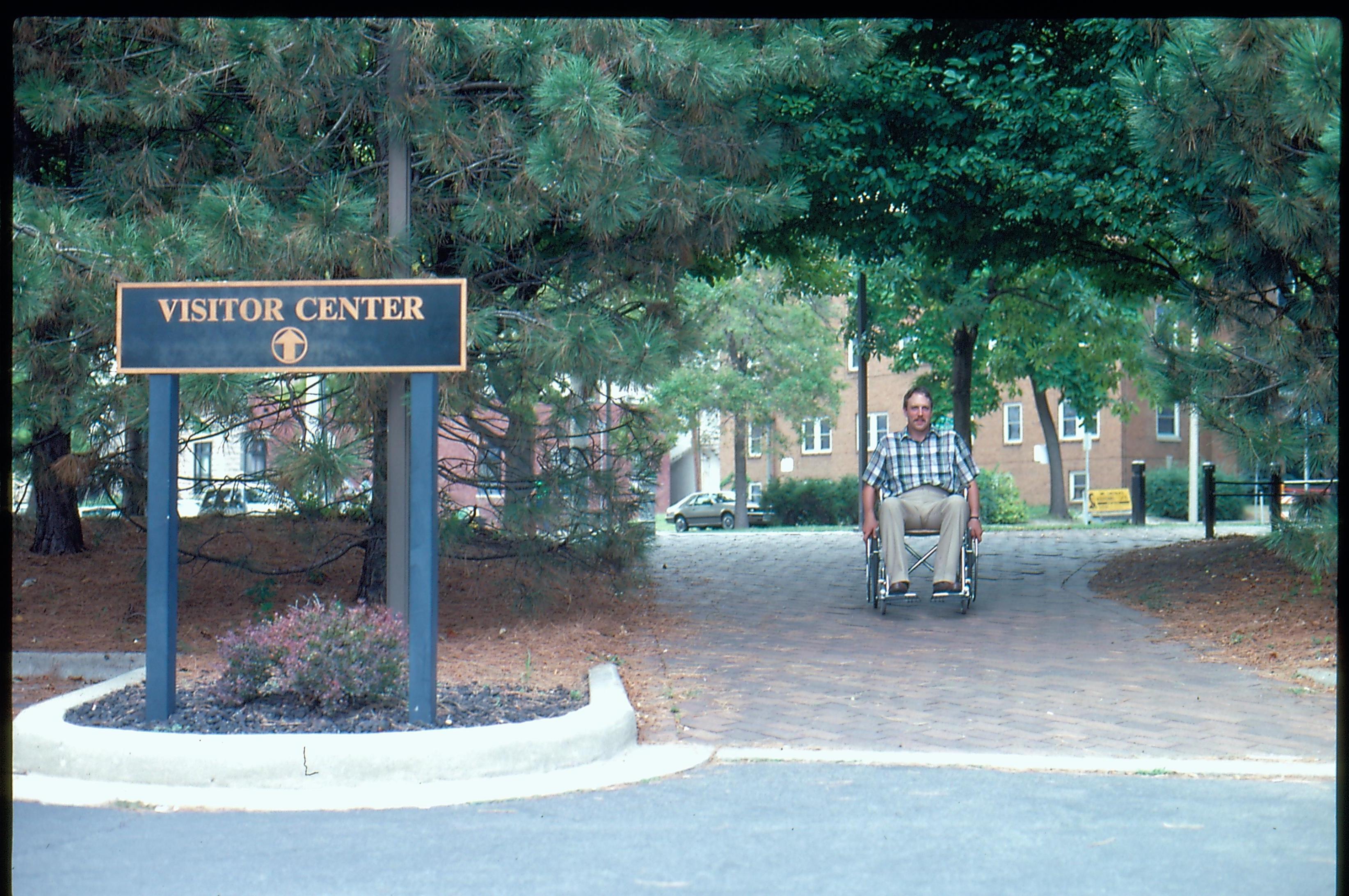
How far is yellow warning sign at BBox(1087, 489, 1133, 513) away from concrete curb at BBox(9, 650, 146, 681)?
33.5m

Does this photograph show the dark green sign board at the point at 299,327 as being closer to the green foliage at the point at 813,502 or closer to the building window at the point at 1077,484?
the green foliage at the point at 813,502

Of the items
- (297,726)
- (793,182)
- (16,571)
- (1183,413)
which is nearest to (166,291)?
(297,726)

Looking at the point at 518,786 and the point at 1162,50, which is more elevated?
the point at 1162,50

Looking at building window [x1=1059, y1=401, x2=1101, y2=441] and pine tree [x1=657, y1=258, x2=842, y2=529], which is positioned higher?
pine tree [x1=657, y1=258, x2=842, y2=529]

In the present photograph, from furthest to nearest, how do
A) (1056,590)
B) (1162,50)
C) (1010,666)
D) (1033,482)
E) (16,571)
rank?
1. (1033,482)
2. (1056,590)
3. (16,571)
4. (1162,50)
5. (1010,666)

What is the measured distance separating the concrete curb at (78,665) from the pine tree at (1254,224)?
22.4 ft

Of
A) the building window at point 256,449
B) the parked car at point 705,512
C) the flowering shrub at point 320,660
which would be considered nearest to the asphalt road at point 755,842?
the flowering shrub at point 320,660

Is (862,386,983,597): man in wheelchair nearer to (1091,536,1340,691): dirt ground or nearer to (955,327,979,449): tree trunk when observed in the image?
(1091,536,1340,691): dirt ground

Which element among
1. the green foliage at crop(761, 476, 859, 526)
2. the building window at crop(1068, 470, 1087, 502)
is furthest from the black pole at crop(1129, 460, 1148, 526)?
the building window at crop(1068, 470, 1087, 502)

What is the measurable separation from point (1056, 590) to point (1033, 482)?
111 ft

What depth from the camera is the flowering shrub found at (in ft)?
18.7

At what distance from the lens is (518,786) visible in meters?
5.08

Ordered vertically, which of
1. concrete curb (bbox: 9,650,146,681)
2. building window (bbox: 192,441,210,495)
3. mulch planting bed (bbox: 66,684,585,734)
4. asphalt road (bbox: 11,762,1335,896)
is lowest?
asphalt road (bbox: 11,762,1335,896)

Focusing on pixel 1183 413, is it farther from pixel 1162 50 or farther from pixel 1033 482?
pixel 1033 482
